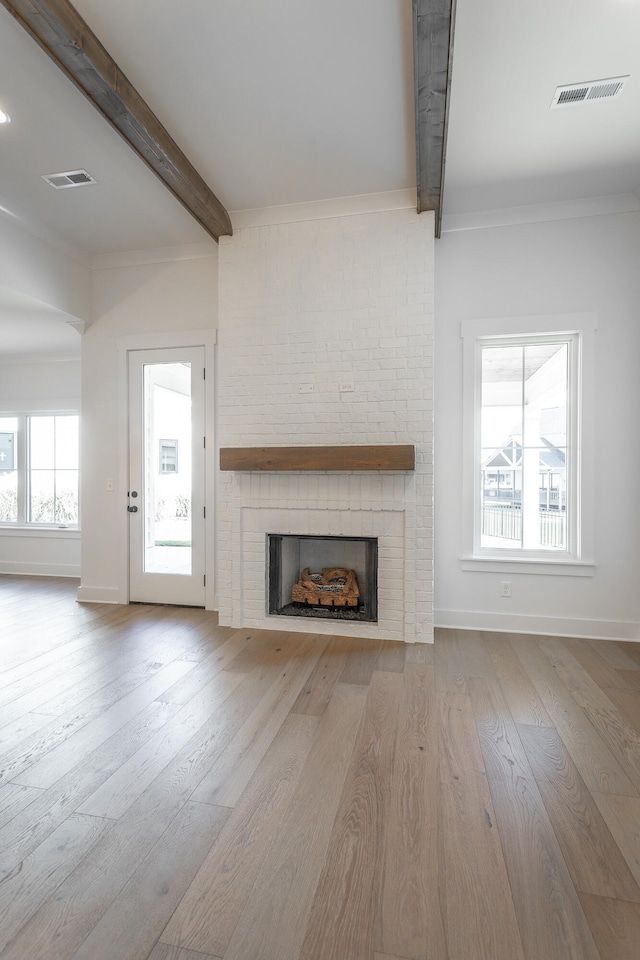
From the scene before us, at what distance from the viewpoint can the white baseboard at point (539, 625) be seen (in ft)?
11.9

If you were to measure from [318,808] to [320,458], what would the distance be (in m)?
2.15

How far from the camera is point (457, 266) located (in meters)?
3.86

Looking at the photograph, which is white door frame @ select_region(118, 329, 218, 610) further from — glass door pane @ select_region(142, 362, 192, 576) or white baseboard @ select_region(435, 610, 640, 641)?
white baseboard @ select_region(435, 610, 640, 641)

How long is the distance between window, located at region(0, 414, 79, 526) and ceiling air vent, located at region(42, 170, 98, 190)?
3114mm

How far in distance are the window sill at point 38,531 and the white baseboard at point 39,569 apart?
324mm

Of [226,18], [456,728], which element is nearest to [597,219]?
[226,18]

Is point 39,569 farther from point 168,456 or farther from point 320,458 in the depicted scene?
point 320,458

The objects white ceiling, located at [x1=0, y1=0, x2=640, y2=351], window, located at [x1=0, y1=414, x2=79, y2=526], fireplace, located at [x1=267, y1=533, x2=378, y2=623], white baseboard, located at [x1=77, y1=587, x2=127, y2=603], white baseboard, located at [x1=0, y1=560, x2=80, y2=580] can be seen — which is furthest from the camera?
window, located at [x1=0, y1=414, x2=79, y2=526]

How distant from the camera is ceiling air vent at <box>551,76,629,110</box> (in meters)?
2.56

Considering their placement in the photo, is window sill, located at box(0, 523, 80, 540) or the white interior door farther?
window sill, located at box(0, 523, 80, 540)

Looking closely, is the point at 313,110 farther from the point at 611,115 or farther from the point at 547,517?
the point at 547,517

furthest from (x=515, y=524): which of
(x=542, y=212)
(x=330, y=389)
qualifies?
(x=542, y=212)

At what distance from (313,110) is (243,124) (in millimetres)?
403

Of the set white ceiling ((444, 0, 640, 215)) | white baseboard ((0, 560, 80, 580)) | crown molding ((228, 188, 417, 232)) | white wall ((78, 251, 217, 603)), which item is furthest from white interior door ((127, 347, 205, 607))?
white ceiling ((444, 0, 640, 215))
